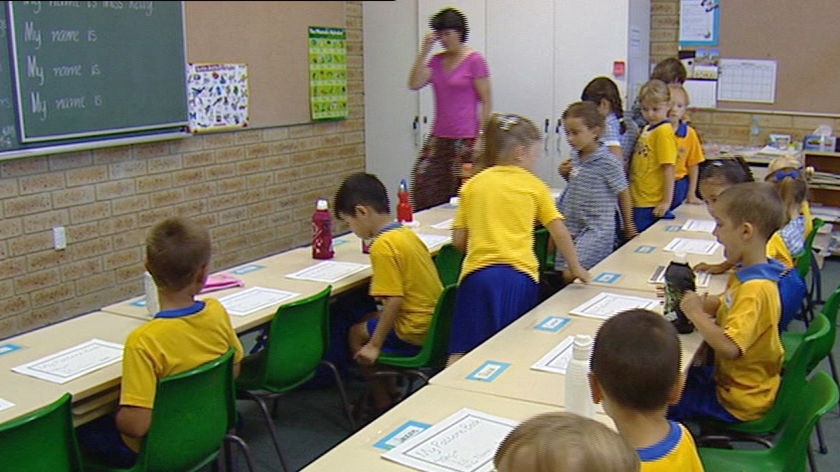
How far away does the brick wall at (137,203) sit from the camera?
Answer: 4656mm

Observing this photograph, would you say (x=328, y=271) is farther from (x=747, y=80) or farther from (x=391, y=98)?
(x=747, y=80)

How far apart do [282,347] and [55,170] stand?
2612 millimetres

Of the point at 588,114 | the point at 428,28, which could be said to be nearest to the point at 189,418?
the point at 588,114

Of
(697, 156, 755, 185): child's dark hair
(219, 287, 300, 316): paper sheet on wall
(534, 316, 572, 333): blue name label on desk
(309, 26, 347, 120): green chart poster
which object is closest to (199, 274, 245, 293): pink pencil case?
(219, 287, 300, 316): paper sheet on wall

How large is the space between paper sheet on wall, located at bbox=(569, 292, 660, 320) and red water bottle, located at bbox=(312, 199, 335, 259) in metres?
1.22

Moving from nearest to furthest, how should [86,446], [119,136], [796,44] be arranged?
1. [86,446]
2. [119,136]
3. [796,44]

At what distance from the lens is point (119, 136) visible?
5004mm

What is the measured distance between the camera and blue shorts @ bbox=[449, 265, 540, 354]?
9.66 feet

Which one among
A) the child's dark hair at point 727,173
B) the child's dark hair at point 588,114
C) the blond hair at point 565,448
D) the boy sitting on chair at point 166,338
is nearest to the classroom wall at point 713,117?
the child's dark hair at point 727,173

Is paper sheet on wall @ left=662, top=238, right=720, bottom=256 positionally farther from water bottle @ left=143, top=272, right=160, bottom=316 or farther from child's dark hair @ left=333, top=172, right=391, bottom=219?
water bottle @ left=143, top=272, right=160, bottom=316

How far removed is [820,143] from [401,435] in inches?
207

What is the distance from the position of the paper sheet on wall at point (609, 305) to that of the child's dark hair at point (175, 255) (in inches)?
47.4

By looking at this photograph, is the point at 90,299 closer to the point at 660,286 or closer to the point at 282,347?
the point at 282,347

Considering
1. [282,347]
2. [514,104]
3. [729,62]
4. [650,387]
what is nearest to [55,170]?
[282,347]
